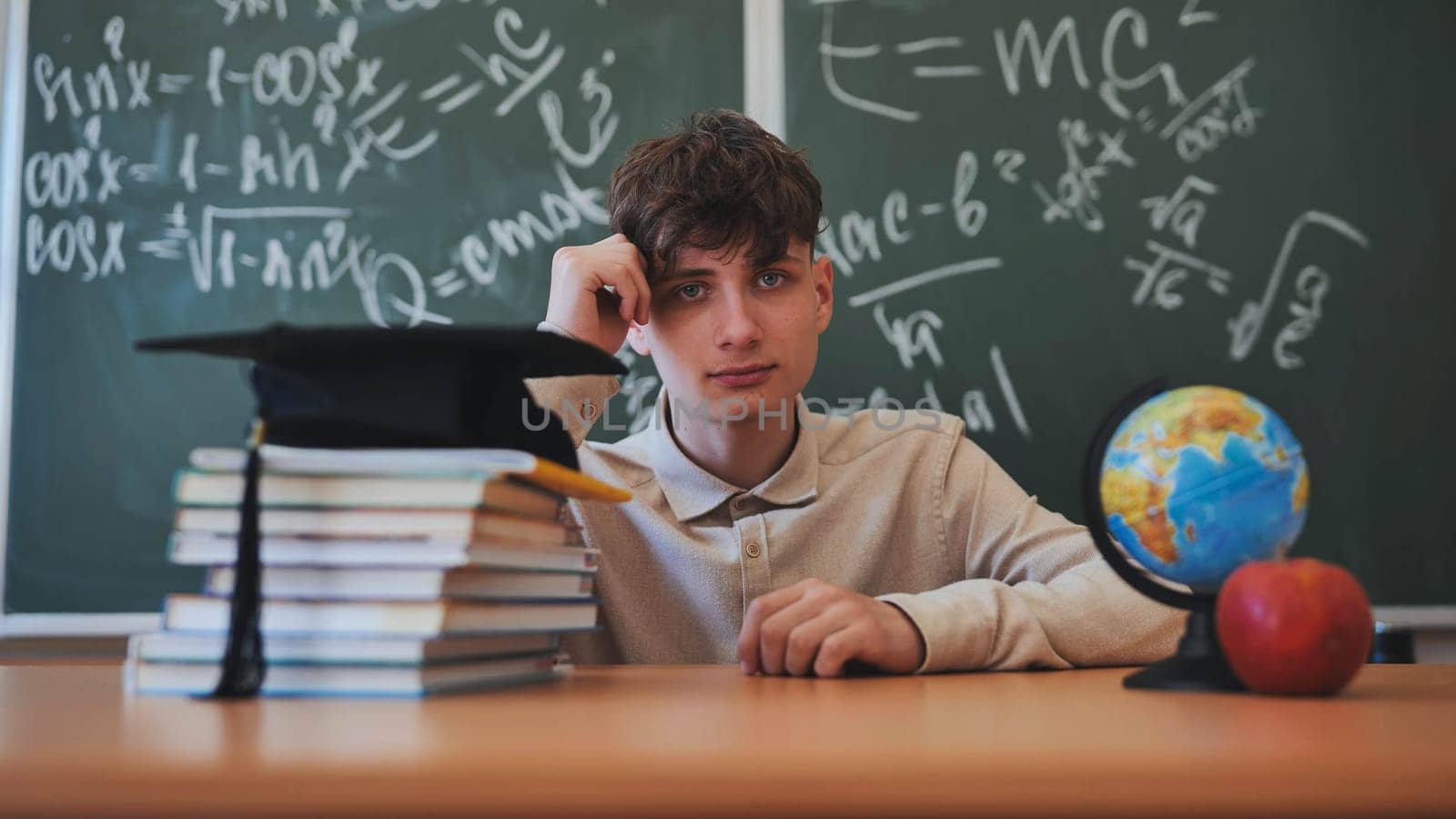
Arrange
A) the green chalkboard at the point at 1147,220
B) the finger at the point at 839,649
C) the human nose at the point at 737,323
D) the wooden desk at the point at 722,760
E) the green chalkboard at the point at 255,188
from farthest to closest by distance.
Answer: the green chalkboard at the point at 255,188
the green chalkboard at the point at 1147,220
the human nose at the point at 737,323
the finger at the point at 839,649
the wooden desk at the point at 722,760

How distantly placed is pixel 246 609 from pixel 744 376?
1.01 metres

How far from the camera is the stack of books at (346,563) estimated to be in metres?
0.77

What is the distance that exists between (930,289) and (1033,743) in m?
1.87

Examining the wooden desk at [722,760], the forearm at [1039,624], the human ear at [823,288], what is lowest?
the forearm at [1039,624]

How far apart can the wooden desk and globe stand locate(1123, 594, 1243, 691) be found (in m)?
0.11

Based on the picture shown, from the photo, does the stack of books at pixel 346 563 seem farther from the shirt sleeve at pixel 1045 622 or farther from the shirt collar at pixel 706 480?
the shirt collar at pixel 706 480

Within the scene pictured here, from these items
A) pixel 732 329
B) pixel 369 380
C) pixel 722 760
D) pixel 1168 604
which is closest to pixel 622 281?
pixel 732 329

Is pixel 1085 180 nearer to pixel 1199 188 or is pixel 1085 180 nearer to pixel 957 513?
pixel 1199 188

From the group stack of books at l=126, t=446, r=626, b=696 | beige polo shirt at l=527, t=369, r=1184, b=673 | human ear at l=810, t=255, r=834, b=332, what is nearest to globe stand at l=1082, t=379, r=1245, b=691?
stack of books at l=126, t=446, r=626, b=696

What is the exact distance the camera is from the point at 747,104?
2.42m

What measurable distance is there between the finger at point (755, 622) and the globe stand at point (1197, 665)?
1.04 feet

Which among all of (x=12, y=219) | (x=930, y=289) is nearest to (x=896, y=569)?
(x=930, y=289)

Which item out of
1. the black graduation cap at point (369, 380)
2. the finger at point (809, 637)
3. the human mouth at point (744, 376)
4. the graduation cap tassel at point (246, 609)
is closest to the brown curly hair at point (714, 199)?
the human mouth at point (744, 376)

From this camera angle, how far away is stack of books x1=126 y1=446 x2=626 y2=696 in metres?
0.77
